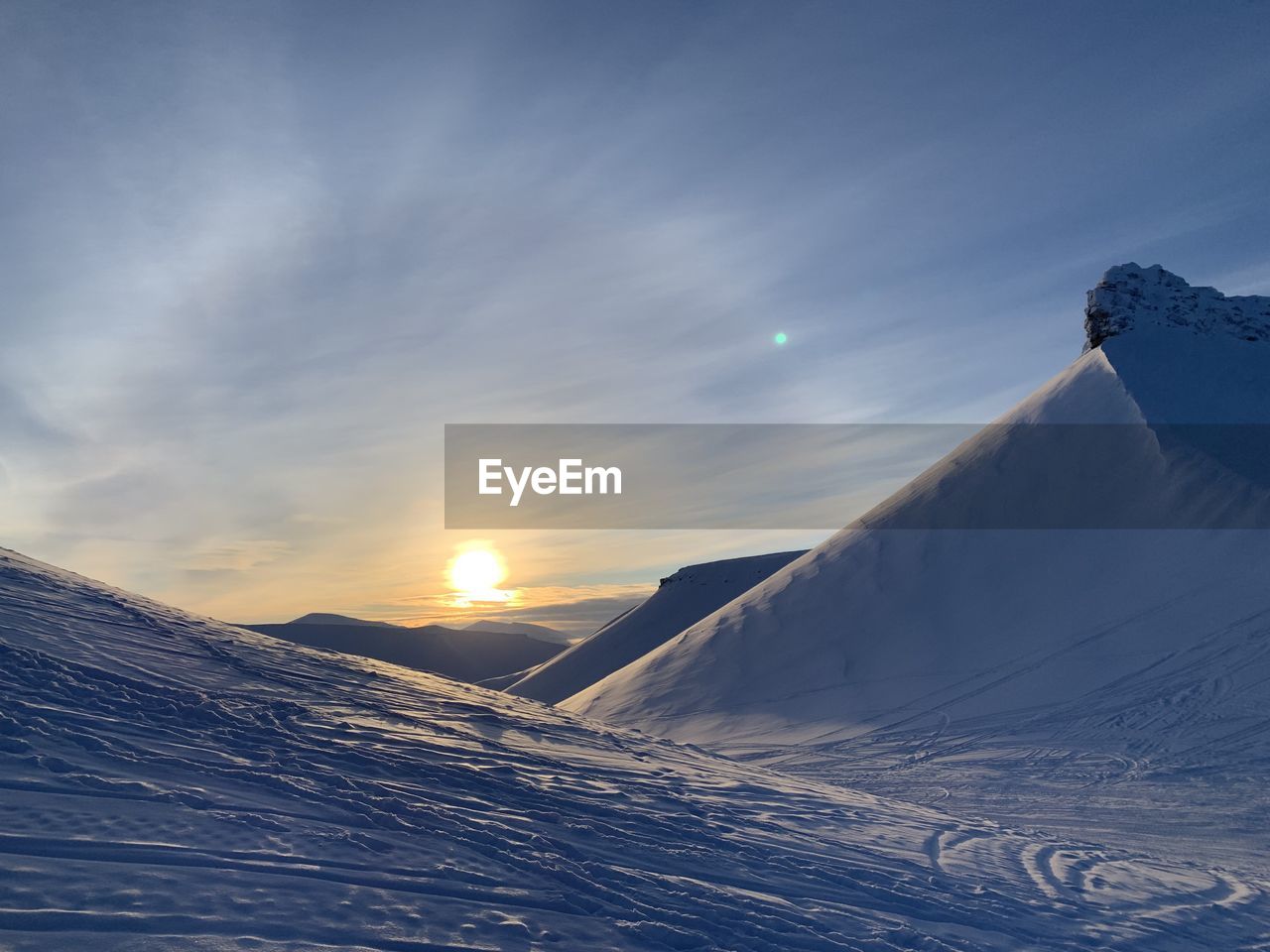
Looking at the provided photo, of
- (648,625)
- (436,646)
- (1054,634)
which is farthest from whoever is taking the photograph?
(436,646)

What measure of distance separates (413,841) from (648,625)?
1747 inches

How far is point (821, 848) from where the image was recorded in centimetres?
781

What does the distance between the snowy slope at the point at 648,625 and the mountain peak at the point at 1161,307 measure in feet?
81.2

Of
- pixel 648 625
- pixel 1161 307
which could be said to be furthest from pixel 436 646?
pixel 1161 307

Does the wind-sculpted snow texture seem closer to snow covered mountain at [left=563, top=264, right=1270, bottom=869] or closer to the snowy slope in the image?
snow covered mountain at [left=563, top=264, right=1270, bottom=869]

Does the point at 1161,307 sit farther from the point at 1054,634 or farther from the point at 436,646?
the point at 436,646

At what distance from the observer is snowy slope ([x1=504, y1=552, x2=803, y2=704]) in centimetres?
4462

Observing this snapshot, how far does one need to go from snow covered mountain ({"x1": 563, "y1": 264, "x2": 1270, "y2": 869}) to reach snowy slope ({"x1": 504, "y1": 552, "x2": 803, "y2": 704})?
1539 cm

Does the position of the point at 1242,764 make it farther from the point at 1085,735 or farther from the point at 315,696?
the point at 315,696

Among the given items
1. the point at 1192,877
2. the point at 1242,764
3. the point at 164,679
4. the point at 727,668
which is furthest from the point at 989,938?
the point at 727,668

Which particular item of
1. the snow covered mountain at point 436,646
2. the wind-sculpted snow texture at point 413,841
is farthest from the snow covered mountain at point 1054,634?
the snow covered mountain at point 436,646

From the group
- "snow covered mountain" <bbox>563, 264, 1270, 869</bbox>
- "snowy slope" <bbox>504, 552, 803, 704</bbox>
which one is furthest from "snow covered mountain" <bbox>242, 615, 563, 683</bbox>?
"snow covered mountain" <bbox>563, 264, 1270, 869</bbox>

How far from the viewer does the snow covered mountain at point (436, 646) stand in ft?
304

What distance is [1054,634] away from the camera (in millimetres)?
Answer: 22234
